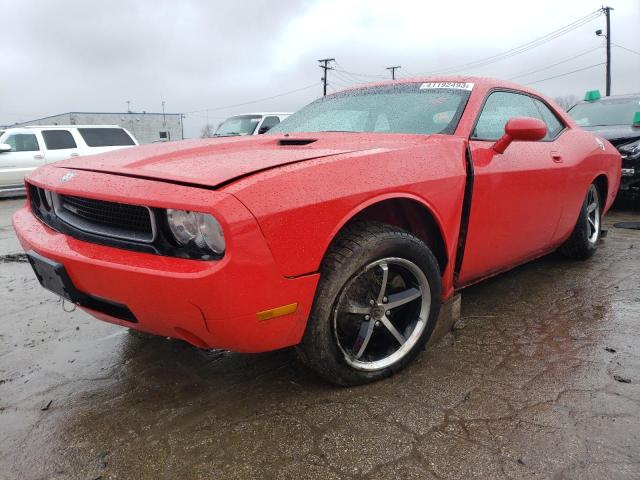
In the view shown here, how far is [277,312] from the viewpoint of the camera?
1.77m

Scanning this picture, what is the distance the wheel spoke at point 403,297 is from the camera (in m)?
2.18

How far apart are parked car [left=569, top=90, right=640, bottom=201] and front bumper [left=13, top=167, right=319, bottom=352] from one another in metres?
5.89

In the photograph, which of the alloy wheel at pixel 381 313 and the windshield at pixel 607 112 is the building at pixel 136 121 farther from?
the alloy wheel at pixel 381 313

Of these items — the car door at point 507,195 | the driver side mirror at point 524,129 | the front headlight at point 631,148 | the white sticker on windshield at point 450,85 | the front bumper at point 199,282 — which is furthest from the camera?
the front headlight at point 631,148


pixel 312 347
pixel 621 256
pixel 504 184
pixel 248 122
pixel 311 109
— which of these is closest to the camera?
pixel 312 347

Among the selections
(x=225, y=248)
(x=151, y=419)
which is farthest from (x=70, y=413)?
(x=225, y=248)

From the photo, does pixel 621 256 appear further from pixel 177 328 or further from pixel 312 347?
pixel 177 328

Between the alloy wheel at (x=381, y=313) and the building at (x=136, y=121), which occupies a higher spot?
the building at (x=136, y=121)

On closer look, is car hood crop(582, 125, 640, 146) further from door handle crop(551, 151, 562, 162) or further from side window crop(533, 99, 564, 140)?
door handle crop(551, 151, 562, 162)

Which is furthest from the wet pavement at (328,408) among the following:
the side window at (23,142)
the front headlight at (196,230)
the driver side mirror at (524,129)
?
the side window at (23,142)

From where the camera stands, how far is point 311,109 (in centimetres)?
339

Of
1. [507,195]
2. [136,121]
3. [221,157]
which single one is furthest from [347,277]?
[136,121]

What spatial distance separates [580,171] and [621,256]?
1239mm

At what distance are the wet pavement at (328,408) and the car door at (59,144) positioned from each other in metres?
9.28
